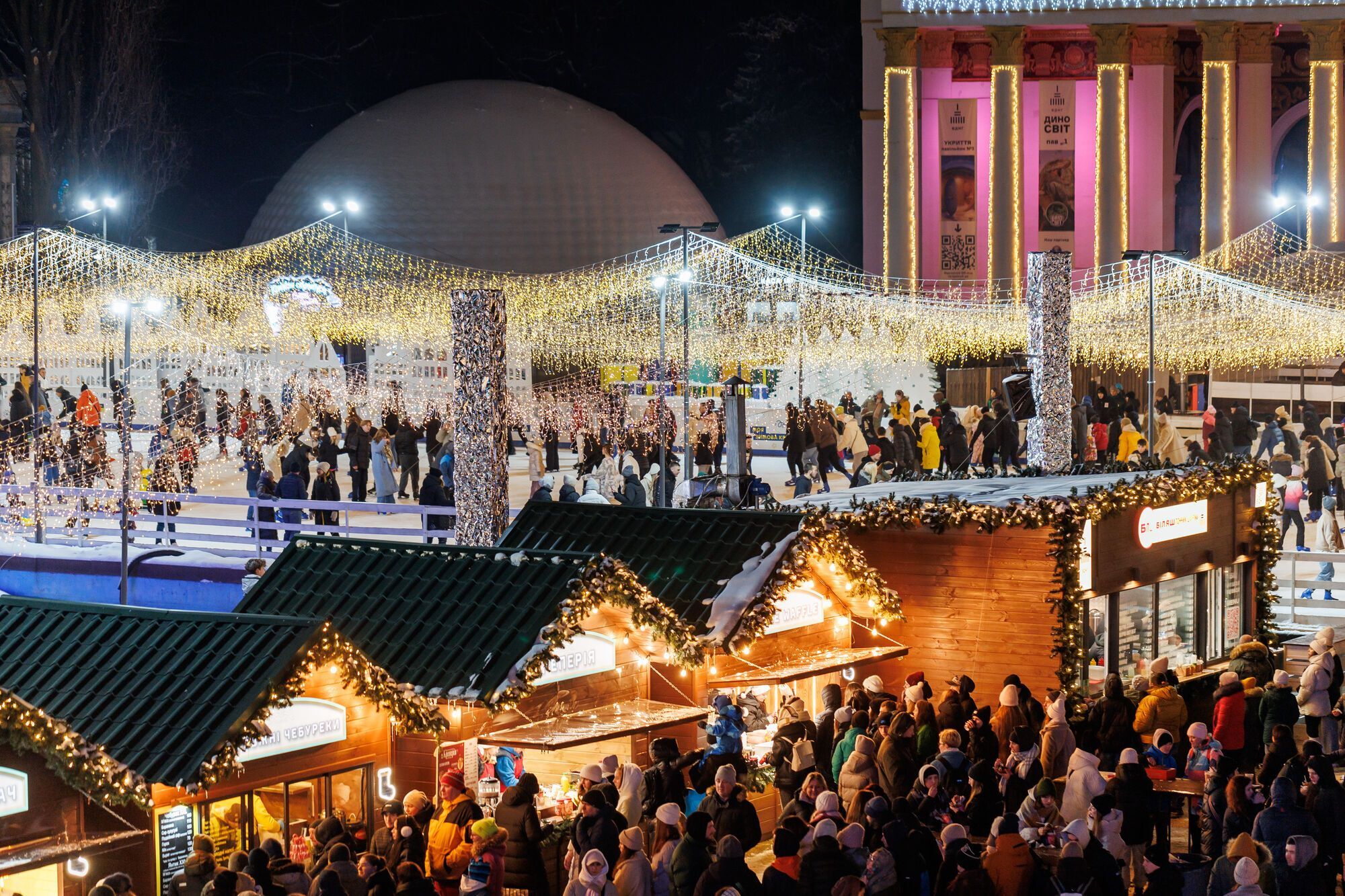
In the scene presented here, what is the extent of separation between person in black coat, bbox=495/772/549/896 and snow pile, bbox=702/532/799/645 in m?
3.17

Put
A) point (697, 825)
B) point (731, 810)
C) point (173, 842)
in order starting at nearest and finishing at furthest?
point (697, 825) → point (173, 842) → point (731, 810)

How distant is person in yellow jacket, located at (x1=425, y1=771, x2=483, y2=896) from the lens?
1091cm

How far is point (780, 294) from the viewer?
125ft

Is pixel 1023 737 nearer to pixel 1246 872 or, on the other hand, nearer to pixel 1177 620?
pixel 1246 872

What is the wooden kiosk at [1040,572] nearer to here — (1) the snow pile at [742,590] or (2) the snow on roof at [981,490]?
(2) the snow on roof at [981,490]

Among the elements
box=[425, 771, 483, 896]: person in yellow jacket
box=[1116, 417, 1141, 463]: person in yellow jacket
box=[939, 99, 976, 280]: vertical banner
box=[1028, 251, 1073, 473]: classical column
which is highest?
box=[939, 99, 976, 280]: vertical banner

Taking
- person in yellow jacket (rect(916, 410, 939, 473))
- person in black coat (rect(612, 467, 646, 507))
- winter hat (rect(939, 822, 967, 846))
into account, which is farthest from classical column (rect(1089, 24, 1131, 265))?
winter hat (rect(939, 822, 967, 846))

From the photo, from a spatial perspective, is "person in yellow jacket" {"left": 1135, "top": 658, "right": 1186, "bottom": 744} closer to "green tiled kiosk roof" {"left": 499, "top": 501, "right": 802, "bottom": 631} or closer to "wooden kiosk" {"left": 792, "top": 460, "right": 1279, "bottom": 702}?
"wooden kiosk" {"left": 792, "top": 460, "right": 1279, "bottom": 702}

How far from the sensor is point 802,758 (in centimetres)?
1320

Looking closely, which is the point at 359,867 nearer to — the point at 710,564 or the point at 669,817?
the point at 669,817

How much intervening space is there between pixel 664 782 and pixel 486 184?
5470 cm

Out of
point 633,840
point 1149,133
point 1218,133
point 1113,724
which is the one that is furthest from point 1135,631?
point 1149,133

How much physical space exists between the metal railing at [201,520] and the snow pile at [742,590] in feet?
24.8

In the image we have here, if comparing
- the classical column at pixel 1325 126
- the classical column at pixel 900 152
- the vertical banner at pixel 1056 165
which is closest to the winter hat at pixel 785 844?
the classical column at pixel 900 152
